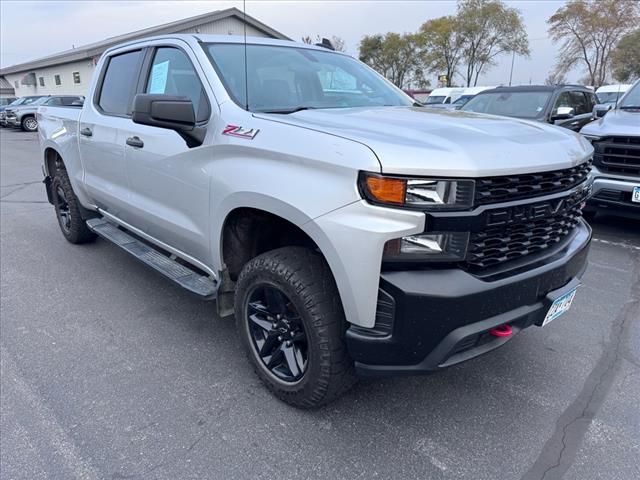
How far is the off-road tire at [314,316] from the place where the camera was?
216cm

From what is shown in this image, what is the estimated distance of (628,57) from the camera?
37.8 m

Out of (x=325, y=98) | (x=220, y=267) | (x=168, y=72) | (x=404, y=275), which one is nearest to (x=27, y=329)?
(x=220, y=267)

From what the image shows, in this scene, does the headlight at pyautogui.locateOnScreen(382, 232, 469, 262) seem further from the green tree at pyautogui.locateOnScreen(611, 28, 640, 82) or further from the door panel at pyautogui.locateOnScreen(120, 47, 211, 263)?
the green tree at pyautogui.locateOnScreen(611, 28, 640, 82)

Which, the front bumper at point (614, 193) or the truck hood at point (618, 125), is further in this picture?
the truck hood at point (618, 125)

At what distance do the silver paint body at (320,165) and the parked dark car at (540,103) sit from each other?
5.45 m

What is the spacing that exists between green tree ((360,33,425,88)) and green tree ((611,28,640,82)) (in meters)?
16.6

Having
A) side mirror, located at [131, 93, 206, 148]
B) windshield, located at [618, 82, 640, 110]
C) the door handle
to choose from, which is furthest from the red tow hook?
windshield, located at [618, 82, 640, 110]

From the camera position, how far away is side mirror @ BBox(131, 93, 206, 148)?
100 inches

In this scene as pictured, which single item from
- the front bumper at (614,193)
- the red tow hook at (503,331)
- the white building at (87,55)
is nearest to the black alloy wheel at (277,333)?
the red tow hook at (503,331)

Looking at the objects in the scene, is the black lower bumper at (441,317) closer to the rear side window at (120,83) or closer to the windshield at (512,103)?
the rear side window at (120,83)

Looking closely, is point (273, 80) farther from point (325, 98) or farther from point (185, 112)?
point (185, 112)

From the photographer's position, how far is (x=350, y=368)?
7.39 feet

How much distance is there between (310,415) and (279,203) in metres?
1.14

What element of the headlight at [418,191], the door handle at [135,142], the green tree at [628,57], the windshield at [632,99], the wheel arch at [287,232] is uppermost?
the green tree at [628,57]
